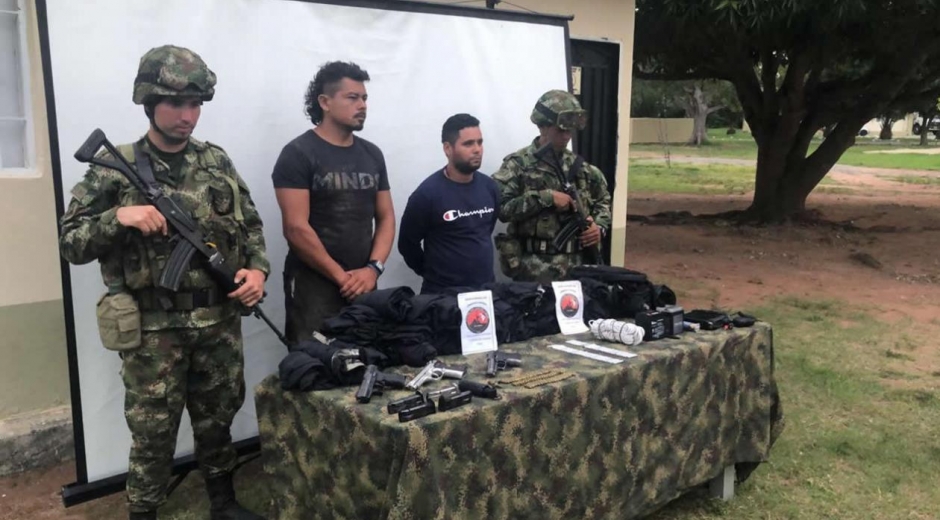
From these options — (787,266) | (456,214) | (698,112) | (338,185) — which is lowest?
(787,266)

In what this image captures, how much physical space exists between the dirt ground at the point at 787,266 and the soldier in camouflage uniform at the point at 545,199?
7.81ft

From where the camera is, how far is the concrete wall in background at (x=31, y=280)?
385 cm

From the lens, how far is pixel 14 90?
153 inches

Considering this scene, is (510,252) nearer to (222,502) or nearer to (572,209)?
(572,209)

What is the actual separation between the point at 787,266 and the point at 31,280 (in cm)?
825

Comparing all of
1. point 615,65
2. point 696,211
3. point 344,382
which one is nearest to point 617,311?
point 344,382

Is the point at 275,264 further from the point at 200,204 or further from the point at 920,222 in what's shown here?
the point at 920,222

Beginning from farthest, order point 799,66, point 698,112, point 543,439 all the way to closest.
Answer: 1. point 698,112
2. point 799,66
3. point 543,439

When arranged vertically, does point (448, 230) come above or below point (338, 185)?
below

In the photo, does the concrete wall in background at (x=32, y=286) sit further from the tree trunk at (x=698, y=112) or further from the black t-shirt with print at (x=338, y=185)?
the tree trunk at (x=698, y=112)

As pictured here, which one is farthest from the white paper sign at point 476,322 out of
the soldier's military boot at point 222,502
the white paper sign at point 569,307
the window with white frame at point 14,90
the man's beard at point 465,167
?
the window with white frame at point 14,90

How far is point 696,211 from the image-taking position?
Result: 14.7m

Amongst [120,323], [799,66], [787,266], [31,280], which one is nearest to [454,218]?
[120,323]

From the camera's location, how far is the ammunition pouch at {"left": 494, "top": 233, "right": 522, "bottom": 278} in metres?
4.57
